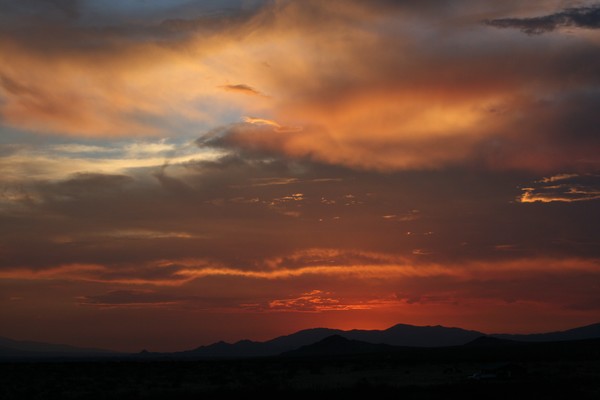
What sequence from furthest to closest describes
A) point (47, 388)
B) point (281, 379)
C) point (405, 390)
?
point (281, 379) → point (47, 388) → point (405, 390)

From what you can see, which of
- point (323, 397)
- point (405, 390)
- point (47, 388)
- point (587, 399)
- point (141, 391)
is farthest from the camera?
point (47, 388)

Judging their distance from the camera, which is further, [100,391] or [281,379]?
[281,379]

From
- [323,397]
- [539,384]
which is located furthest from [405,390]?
[539,384]

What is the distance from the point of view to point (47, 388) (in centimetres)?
5612

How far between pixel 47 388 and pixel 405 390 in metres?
31.4

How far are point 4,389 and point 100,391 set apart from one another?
840cm

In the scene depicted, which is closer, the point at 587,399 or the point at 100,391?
the point at 587,399

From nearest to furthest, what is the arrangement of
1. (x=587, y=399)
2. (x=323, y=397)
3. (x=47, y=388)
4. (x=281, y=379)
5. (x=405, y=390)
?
(x=587, y=399), (x=323, y=397), (x=405, y=390), (x=47, y=388), (x=281, y=379)

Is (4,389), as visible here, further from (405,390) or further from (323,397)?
(405,390)

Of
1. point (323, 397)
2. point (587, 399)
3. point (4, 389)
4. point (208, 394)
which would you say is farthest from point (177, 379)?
point (587, 399)

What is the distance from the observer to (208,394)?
43.8 metres

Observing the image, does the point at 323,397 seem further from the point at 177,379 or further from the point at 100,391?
the point at 177,379

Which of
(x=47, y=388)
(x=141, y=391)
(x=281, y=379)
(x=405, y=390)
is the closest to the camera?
(x=405, y=390)

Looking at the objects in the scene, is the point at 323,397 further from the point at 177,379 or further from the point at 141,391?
the point at 177,379
